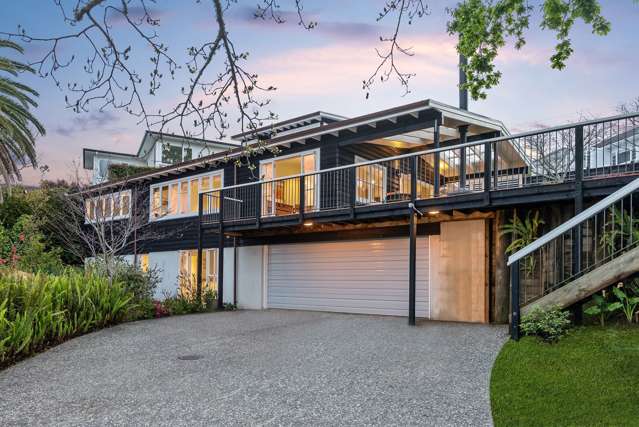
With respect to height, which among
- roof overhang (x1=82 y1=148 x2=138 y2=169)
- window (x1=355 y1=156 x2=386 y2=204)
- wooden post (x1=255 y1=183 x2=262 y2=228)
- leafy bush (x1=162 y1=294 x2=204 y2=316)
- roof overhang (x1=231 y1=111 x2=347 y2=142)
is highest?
roof overhang (x1=82 y1=148 x2=138 y2=169)

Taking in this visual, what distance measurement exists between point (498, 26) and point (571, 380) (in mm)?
5036

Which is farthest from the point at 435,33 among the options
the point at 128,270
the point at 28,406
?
the point at 128,270

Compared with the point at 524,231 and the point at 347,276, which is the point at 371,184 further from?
the point at 524,231

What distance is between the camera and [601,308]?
859cm

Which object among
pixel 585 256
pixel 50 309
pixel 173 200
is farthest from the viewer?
pixel 173 200

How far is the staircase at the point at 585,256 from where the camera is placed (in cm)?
804

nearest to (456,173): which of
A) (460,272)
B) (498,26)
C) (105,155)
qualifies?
(460,272)

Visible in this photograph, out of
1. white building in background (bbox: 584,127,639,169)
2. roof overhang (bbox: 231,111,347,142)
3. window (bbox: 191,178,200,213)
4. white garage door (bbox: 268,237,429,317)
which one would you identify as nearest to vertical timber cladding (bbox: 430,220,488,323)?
white garage door (bbox: 268,237,429,317)

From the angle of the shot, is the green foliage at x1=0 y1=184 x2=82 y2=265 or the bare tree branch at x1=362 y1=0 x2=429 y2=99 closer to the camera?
the bare tree branch at x1=362 y1=0 x2=429 y2=99

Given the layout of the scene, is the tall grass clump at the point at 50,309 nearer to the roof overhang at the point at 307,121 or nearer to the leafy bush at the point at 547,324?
the leafy bush at the point at 547,324

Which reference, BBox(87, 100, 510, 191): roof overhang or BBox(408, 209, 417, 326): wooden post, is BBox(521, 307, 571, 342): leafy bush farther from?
BBox(87, 100, 510, 191): roof overhang

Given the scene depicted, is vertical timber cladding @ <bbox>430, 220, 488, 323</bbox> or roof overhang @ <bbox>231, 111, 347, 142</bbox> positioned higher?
roof overhang @ <bbox>231, 111, 347, 142</bbox>

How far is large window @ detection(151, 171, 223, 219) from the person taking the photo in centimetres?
2022

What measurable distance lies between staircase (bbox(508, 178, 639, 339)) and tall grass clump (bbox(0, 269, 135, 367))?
7990mm
